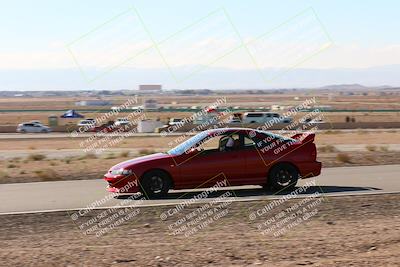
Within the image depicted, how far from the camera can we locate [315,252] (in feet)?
25.2

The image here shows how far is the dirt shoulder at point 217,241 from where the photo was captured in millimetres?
7410

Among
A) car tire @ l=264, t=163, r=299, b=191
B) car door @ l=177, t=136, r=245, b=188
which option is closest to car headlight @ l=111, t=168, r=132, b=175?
car door @ l=177, t=136, r=245, b=188

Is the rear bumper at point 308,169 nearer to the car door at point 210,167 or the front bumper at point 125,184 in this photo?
the car door at point 210,167

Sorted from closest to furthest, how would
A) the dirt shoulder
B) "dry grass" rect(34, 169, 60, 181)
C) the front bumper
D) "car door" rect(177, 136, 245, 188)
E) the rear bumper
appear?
the dirt shoulder → the front bumper → "car door" rect(177, 136, 245, 188) → the rear bumper → "dry grass" rect(34, 169, 60, 181)

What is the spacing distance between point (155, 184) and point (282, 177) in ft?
8.87

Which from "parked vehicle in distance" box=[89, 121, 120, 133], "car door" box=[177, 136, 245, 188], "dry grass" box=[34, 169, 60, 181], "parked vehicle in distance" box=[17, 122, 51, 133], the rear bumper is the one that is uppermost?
"parked vehicle in distance" box=[17, 122, 51, 133]

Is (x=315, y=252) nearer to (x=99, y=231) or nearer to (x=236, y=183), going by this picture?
(x=99, y=231)

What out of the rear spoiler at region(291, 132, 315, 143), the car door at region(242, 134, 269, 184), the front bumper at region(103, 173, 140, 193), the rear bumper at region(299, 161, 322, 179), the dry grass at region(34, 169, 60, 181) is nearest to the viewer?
the front bumper at region(103, 173, 140, 193)

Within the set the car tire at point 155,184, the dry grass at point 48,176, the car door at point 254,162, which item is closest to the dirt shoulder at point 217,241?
the car tire at point 155,184

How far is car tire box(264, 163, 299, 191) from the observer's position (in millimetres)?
13867

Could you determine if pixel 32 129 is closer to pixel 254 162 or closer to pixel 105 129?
pixel 105 129

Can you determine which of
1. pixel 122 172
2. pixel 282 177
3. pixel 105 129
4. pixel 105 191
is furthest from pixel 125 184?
pixel 105 129

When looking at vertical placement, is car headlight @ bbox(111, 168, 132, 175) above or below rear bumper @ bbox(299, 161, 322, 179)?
above

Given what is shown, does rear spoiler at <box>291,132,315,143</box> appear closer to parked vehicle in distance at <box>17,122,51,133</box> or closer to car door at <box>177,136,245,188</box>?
car door at <box>177,136,245,188</box>
